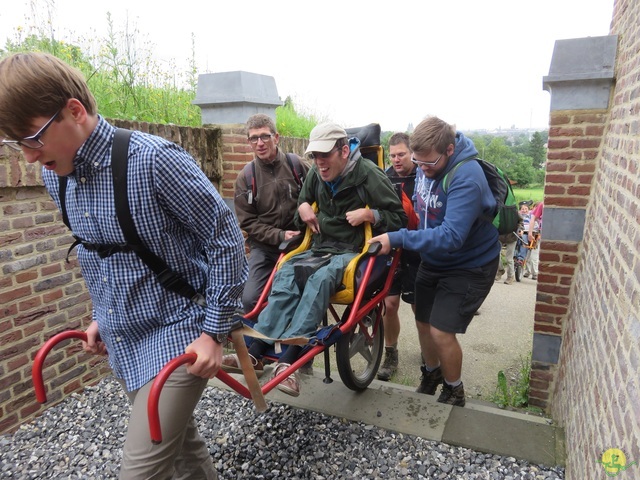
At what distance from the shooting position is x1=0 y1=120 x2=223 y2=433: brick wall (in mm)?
2961

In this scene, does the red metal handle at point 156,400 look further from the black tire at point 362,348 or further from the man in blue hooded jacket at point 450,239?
the man in blue hooded jacket at point 450,239

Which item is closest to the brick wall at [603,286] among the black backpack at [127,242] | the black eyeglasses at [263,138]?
the black backpack at [127,242]

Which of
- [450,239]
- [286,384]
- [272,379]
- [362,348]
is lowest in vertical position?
[362,348]

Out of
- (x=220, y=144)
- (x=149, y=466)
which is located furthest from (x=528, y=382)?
(x=220, y=144)

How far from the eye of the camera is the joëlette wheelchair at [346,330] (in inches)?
71.8

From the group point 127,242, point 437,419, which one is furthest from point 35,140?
point 437,419

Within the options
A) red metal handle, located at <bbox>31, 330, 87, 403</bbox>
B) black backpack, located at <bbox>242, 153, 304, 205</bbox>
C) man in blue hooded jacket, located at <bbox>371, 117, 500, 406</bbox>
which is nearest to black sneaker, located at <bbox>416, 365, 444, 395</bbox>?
man in blue hooded jacket, located at <bbox>371, 117, 500, 406</bbox>

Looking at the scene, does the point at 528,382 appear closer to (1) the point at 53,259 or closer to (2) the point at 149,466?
(2) the point at 149,466

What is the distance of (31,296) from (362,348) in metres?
2.42

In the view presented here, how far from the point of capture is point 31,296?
3.14m

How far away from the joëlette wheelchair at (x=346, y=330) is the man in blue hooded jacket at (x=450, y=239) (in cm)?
26

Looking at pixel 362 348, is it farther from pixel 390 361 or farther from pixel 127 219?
pixel 127 219

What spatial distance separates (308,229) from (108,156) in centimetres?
200

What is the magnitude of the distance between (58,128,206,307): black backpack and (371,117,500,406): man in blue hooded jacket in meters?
1.51
